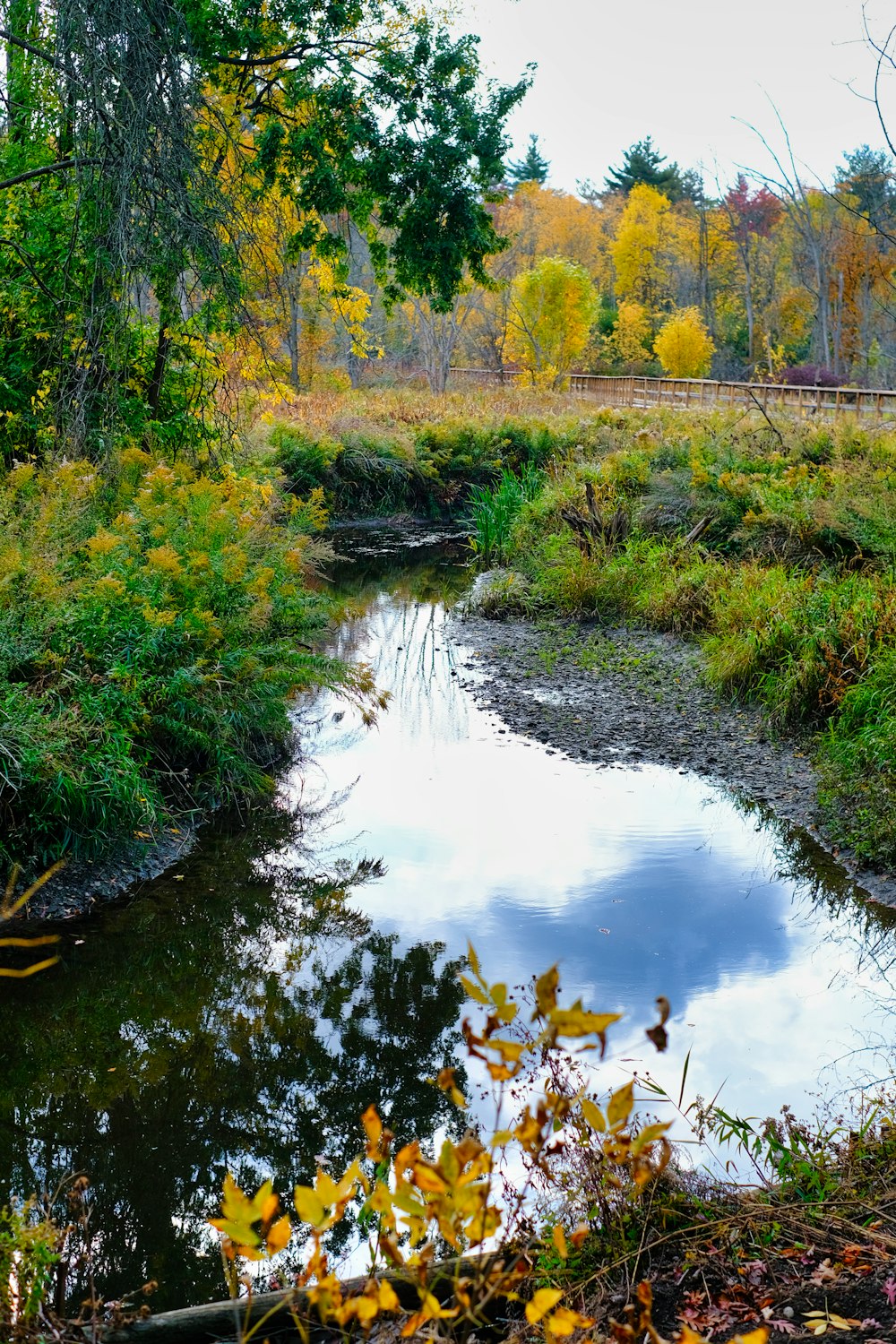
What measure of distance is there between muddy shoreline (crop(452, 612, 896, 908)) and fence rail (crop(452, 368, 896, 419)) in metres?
5.97

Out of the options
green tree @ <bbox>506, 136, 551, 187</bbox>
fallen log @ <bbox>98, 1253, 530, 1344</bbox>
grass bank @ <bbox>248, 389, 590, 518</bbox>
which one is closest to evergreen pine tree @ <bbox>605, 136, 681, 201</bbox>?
green tree @ <bbox>506, 136, 551, 187</bbox>

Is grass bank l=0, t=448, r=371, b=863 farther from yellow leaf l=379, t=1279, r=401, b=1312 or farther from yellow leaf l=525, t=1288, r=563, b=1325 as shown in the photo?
yellow leaf l=525, t=1288, r=563, b=1325

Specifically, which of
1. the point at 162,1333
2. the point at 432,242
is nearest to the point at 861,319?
the point at 432,242

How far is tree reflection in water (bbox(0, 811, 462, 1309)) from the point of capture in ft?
11.8

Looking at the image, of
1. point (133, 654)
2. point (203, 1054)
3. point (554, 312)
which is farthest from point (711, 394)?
point (203, 1054)

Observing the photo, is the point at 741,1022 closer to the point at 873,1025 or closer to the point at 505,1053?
the point at 873,1025

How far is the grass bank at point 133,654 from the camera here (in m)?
5.57

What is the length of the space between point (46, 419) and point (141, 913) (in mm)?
5070

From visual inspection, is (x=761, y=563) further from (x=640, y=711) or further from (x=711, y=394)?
(x=711, y=394)

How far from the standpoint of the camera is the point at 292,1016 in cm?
473

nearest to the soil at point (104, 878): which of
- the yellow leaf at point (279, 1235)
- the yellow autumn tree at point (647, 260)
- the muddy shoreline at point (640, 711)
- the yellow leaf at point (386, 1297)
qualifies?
the muddy shoreline at point (640, 711)

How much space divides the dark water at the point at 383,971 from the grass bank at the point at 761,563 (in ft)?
3.04

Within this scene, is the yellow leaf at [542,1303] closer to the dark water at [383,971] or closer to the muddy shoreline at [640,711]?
the dark water at [383,971]

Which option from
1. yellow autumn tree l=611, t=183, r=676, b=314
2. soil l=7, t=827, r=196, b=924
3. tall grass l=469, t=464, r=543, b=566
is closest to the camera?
soil l=7, t=827, r=196, b=924
